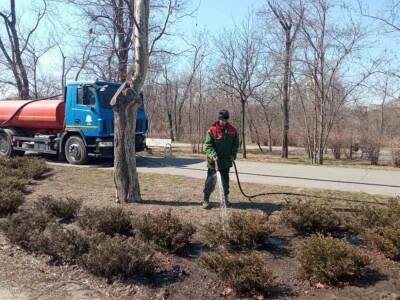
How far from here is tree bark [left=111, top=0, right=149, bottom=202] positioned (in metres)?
7.48

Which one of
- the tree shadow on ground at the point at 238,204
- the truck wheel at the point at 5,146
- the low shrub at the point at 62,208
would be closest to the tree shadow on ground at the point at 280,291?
the tree shadow on ground at the point at 238,204

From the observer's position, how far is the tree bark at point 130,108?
7484 mm

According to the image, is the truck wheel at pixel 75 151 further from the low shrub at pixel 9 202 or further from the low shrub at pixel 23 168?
the low shrub at pixel 9 202

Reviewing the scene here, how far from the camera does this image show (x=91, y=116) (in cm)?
1443

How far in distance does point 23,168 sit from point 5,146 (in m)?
7.63

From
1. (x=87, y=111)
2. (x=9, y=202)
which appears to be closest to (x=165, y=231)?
(x=9, y=202)

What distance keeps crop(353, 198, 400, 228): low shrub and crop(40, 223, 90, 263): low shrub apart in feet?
12.2

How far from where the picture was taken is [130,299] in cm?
412

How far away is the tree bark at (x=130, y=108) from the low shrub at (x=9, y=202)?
71.5 inches

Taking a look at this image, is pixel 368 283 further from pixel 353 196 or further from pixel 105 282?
pixel 353 196

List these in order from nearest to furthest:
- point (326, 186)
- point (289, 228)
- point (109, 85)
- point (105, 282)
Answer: point (105, 282) → point (289, 228) → point (326, 186) → point (109, 85)

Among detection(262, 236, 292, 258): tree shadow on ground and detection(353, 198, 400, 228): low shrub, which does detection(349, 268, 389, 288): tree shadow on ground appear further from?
detection(353, 198, 400, 228): low shrub

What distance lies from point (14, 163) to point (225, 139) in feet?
26.2

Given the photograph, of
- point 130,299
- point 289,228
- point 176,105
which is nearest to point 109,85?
point 289,228
